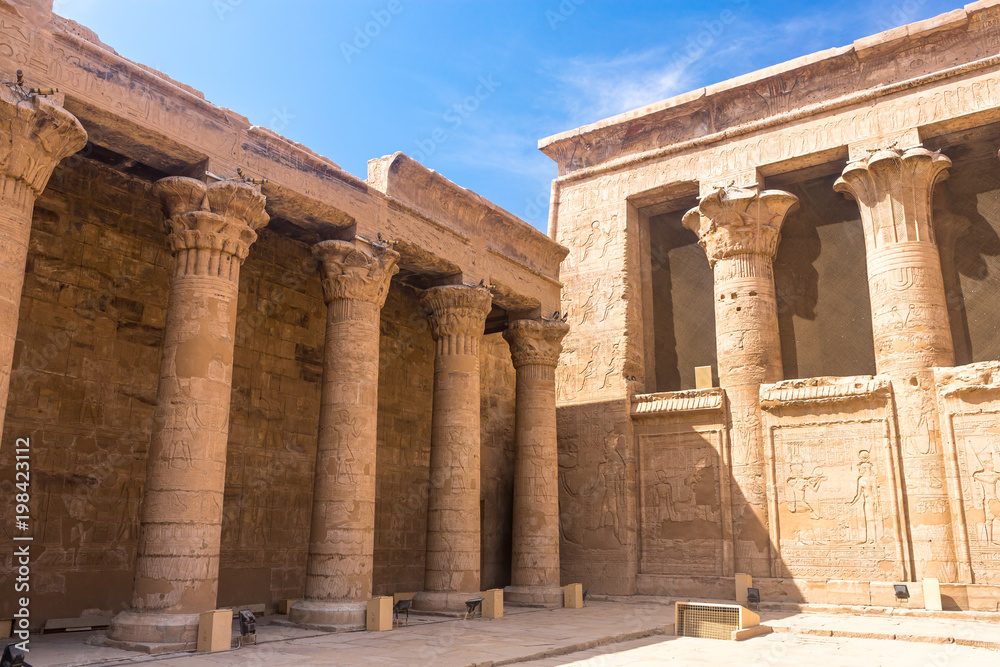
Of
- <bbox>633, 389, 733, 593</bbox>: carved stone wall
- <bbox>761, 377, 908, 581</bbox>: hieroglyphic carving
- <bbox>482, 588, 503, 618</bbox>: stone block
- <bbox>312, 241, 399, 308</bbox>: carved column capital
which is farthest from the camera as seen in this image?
<bbox>633, 389, 733, 593</bbox>: carved stone wall

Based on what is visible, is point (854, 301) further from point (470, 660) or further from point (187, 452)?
point (187, 452)

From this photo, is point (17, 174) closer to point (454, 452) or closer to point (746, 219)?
point (454, 452)

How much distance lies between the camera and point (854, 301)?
15.5 m

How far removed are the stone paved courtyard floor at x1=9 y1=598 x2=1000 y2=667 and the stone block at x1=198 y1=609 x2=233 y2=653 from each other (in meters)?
0.19

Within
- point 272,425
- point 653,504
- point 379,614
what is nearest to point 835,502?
point 653,504

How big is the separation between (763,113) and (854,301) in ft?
13.7

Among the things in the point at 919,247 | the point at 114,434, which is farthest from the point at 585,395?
the point at 114,434

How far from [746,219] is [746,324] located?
211 centimetres

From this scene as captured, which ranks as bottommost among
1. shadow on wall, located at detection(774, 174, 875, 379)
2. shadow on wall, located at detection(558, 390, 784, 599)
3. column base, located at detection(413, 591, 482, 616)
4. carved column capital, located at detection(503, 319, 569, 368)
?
column base, located at detection(413, 591, 482, 616)

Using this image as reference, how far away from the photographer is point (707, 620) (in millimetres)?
9859

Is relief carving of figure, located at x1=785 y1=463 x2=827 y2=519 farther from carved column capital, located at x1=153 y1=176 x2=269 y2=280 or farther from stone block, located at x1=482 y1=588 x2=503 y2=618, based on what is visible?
carved column capital, located at x1=153 y1=176 x2=269 y2=280

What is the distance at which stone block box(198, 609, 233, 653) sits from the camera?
25.1ft

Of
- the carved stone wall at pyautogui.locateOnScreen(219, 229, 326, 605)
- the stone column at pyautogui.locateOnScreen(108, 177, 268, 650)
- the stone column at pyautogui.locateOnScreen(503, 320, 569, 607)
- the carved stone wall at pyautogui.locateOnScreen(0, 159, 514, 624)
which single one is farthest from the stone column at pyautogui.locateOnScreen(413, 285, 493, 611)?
the stone column at pyautogui.locateOnScreen(108, 177, 268, 650)

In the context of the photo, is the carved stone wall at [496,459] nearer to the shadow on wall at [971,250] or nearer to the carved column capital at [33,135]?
the shadow on wall at [971,250]
